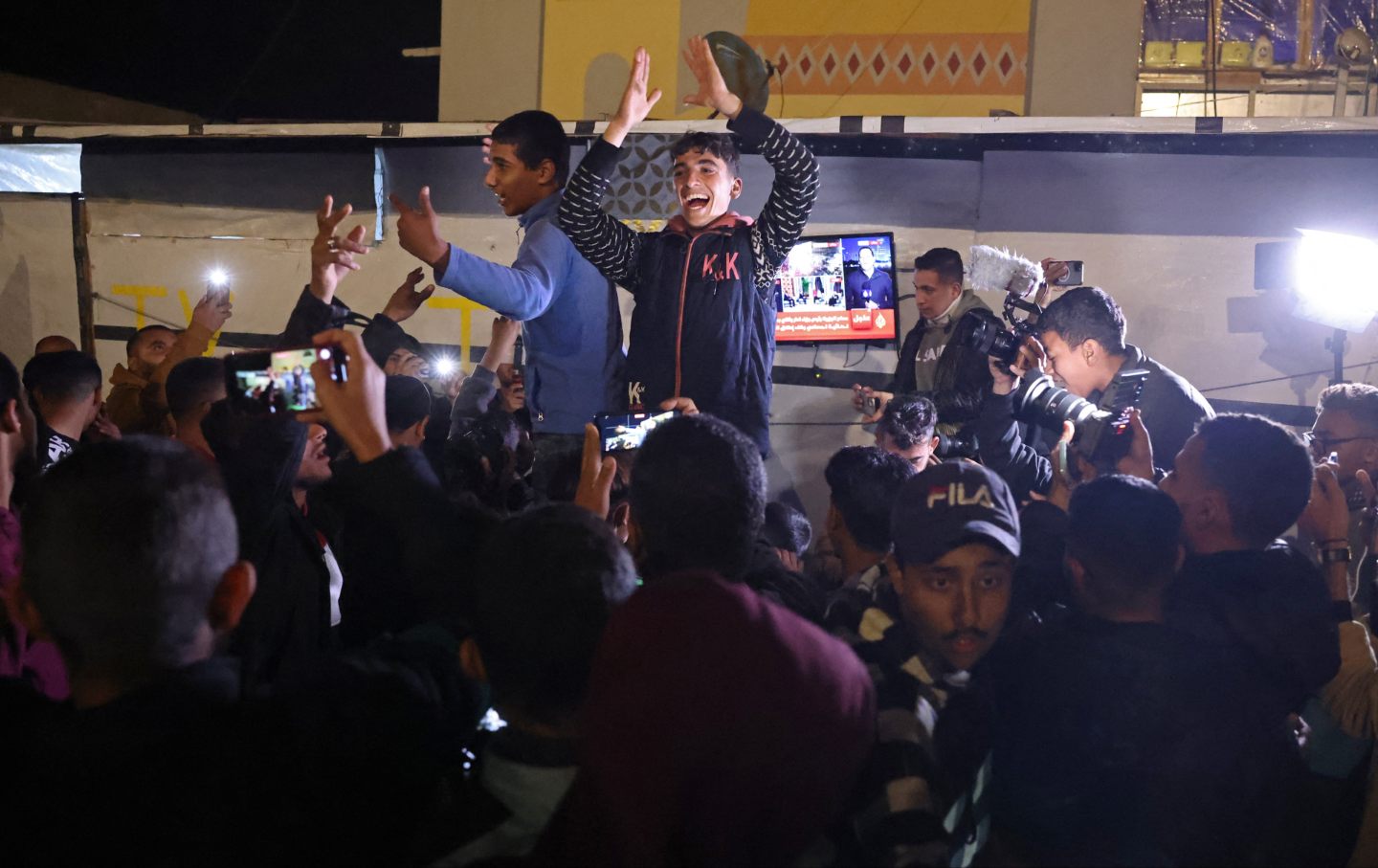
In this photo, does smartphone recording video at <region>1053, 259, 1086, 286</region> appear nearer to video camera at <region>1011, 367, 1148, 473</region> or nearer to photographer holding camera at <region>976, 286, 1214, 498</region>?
photographer holding camera at <region>976, 286, 1214, 498</region>

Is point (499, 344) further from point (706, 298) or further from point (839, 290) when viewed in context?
point (839, 290)

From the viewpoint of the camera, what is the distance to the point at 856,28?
8.46 meters

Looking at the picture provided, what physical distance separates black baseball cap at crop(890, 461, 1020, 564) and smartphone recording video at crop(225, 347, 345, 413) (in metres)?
1.29

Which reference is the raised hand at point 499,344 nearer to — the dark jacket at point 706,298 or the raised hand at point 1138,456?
the dark jacket at point 706,298

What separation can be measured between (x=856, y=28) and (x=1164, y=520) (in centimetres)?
697

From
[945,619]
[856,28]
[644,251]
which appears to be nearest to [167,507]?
[945,619]

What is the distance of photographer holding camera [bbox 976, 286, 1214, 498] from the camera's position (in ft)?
13.3

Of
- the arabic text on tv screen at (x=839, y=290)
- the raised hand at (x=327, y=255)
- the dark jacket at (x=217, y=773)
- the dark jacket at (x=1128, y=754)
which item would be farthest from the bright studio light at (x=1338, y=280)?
the dark jacket at (x=217, y=773)

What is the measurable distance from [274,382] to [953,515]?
1499mm

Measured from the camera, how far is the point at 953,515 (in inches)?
87.1

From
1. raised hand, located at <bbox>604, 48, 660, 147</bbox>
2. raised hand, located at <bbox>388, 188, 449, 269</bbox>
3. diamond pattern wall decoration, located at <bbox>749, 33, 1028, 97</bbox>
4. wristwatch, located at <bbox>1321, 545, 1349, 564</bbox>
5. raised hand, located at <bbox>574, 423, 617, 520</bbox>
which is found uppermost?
diamond pattern wall decoration, located at <bbox>749, 33, 1028, 97</bbox>

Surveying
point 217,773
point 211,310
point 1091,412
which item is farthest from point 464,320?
point 217,773

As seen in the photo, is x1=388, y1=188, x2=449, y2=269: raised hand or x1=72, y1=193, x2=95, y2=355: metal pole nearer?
x1=388, y1=188, x2=449, y2=269: raised hand

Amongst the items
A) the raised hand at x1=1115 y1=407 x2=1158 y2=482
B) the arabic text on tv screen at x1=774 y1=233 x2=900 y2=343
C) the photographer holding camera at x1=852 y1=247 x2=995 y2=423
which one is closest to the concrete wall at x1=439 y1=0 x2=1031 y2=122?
the arabic text on tv screen at x1=774 y1=233 x2=900 y2=343
